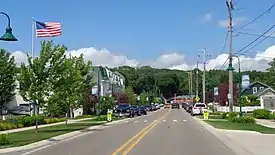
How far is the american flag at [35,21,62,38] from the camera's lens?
1167 inches

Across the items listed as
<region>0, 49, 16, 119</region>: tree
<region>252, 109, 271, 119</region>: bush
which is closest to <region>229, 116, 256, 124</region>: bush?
<region>252, 109, 271, 119</region>: bush

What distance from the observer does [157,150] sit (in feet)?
57.3

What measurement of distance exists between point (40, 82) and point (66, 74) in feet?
6.82

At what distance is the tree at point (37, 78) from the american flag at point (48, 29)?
3.98ft

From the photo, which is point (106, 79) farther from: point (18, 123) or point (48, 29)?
point (48, 29)

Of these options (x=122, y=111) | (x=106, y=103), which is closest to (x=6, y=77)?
(x=106, y=103)

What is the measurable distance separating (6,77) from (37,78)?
39.3m

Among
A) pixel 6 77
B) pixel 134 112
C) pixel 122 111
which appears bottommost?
pixel 134 112

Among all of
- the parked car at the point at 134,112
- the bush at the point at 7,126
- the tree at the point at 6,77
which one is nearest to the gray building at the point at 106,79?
the parked car at the point at 134,112

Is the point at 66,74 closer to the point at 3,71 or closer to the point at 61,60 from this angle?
the point at 61,60

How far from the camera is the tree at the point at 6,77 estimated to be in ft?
212

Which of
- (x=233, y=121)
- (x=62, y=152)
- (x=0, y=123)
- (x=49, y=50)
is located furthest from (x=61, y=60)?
(x=233, y=121)

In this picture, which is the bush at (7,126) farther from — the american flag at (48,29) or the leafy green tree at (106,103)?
the leafy green tree at (106,103)

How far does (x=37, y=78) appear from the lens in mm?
28531
